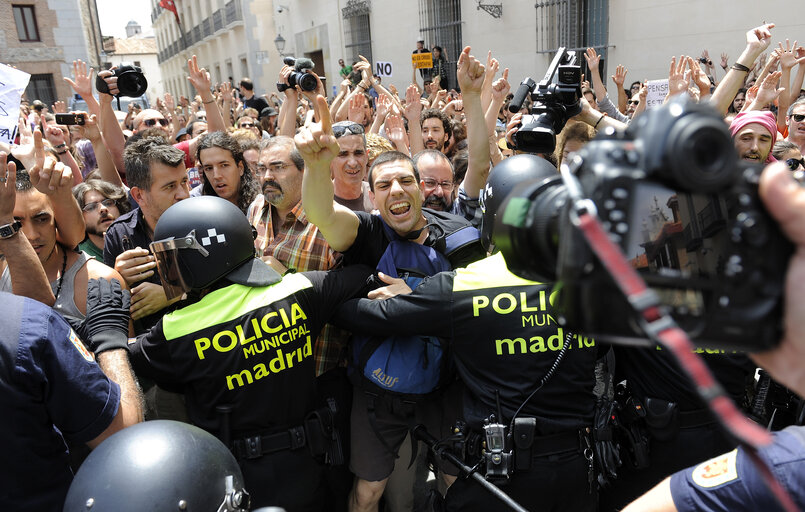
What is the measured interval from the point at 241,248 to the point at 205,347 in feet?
1.42

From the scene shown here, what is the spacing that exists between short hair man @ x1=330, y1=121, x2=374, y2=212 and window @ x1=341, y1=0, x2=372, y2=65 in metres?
16.9

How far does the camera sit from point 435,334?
231 cm

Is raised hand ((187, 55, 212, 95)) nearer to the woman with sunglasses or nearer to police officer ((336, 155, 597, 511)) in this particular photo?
police officer ((336, 155, 597, 511))

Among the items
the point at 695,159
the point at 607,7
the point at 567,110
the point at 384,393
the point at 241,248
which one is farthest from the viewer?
the point at 607,7

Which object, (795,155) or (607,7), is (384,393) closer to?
(795,155)

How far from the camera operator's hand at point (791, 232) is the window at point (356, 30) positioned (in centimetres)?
1983

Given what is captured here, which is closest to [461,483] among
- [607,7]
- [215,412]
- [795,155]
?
[215,412]

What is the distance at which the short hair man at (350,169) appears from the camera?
3607 mm

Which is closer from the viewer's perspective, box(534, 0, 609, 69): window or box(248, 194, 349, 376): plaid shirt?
box(248, 194, 349, 376): plaid shirt

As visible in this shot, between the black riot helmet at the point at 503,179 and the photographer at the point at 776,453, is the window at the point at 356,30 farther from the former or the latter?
the photographer at the point at 776,453

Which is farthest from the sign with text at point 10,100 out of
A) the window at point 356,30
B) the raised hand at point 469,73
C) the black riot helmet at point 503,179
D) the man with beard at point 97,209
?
the window at point 356,30

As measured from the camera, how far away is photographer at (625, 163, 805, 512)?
77 centimetres

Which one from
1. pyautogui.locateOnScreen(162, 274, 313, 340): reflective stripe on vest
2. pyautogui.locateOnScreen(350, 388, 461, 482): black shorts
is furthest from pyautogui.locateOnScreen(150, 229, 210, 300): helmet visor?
pyautogui.locateOnScreen(350, 388, 461, 482): black shorts

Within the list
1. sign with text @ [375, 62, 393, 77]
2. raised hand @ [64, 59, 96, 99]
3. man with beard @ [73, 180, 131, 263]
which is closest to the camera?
man with beard @ [73, 180, 131, 263]
